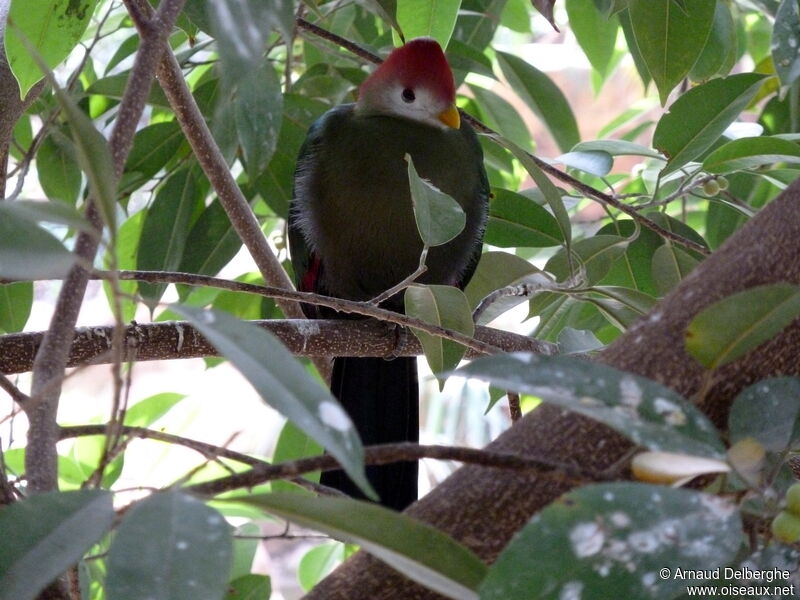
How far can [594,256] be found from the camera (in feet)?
4.09

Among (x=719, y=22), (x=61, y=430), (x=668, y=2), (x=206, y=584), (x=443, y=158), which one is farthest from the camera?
(x=443, y=158)

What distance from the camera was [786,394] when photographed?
58 cm

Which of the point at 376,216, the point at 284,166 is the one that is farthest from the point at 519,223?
the point at 284,166

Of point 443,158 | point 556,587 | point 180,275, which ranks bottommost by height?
point 556,587

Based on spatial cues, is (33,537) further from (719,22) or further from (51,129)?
(719,22)

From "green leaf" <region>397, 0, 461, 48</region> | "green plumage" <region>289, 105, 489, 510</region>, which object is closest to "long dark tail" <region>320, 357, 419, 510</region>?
"green plumage" <region>289, 105, 489, 510</region>

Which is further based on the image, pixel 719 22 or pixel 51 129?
pixel 719 22

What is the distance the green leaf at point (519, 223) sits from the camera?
140 centimetres

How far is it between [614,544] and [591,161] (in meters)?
0.92

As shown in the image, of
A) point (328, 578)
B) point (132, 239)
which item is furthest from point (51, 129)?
point (328, 578)

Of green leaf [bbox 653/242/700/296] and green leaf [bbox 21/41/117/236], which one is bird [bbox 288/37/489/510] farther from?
green leaf [bbox 21/41/117/236]

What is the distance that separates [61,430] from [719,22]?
1.12 metres

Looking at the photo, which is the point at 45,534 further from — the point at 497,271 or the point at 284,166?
the point at 284,166

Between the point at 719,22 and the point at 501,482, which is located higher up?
the point at 719,22
